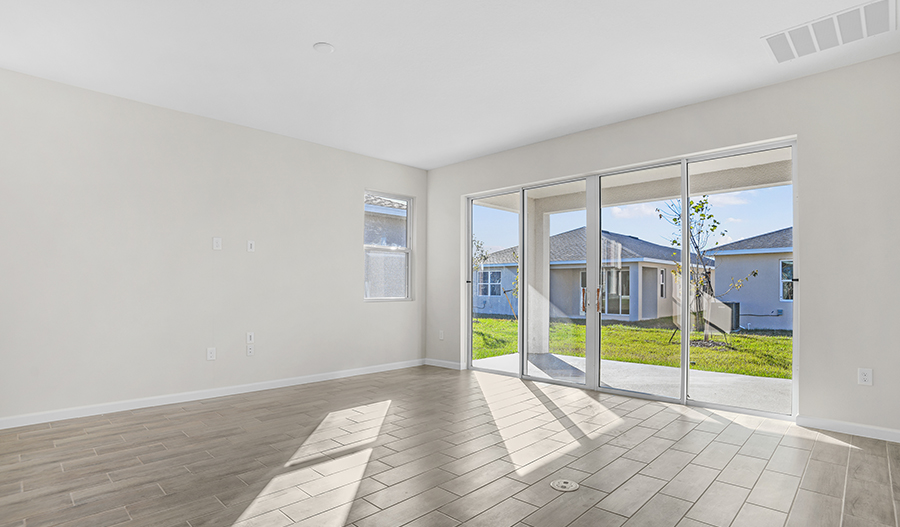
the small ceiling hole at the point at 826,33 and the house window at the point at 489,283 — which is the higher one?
the small ceiling hole at the point at 826,33

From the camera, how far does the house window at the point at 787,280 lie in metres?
3.73

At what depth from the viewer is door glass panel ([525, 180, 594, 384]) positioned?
5.00m

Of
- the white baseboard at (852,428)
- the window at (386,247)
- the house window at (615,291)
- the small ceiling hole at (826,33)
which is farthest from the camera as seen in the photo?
the window at (386,247)

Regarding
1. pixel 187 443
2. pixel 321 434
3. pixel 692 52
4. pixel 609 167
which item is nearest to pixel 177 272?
pixel 187 443

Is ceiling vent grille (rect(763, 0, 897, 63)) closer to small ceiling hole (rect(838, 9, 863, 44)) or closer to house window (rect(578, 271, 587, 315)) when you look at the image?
small ceiling hole (rect(838, 9, 863, 44))

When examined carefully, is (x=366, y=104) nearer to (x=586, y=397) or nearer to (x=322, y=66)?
(x=322, y=66)

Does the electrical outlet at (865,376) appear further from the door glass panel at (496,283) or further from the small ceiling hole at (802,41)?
the door glass panel at (496,283)

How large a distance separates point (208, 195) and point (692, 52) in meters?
4.27

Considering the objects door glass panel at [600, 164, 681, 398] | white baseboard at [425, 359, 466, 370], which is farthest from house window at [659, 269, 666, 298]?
white baseboard at [425, 359, 466, 370]

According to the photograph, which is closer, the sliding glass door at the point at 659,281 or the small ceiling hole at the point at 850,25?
the small ceiling hole at the point at 850,25

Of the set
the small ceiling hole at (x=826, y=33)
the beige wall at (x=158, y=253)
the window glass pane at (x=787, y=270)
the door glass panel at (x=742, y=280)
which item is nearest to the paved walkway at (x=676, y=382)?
the door glass panel at (x=742, y=280)

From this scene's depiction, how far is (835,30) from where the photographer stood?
2.94 meters

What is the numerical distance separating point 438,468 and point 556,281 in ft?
9.68

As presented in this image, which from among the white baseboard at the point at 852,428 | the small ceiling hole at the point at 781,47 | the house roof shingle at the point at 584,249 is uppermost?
the small ceiling hole at the point at 781,47
